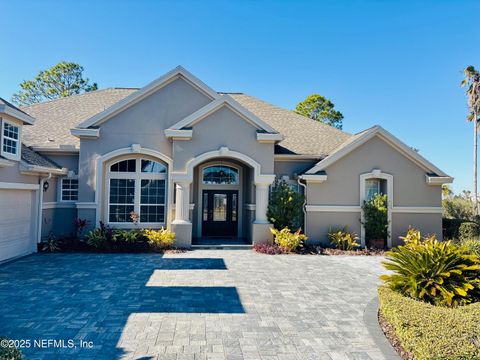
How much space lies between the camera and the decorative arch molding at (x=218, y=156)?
41.3ft

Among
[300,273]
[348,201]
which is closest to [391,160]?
[348,201]

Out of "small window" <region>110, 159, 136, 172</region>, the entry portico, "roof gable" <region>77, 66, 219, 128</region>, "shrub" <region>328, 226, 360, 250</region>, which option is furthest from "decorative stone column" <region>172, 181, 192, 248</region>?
"shrub" <region>328, 226, 360, 250</region>

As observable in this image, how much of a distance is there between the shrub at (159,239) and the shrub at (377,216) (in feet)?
27.9

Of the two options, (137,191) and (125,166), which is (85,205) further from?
(125,166)

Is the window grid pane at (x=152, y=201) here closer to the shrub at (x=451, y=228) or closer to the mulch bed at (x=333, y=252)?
the mulch bed at (x=333, y=252)

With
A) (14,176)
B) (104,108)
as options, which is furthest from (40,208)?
(104,108)

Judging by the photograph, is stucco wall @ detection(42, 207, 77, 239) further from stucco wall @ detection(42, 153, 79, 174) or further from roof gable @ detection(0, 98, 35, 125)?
roof gable @ detection(0, 98, 35, 125)

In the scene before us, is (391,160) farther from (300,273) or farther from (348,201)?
A: (300,273)

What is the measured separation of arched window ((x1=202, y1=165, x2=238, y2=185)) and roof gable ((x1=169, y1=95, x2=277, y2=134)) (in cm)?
297

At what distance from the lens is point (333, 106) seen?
33.2m

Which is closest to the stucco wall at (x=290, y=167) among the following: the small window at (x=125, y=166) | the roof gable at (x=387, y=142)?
the roof gable at (x=387, y=142)

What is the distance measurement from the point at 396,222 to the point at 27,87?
3496cm

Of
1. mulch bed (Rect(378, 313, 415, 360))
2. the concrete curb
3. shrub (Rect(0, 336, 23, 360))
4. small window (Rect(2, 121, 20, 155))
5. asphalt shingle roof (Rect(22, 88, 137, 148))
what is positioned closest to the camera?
shrub (Rect(0, 336, 23, 360))

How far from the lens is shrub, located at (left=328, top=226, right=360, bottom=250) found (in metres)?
12.9
